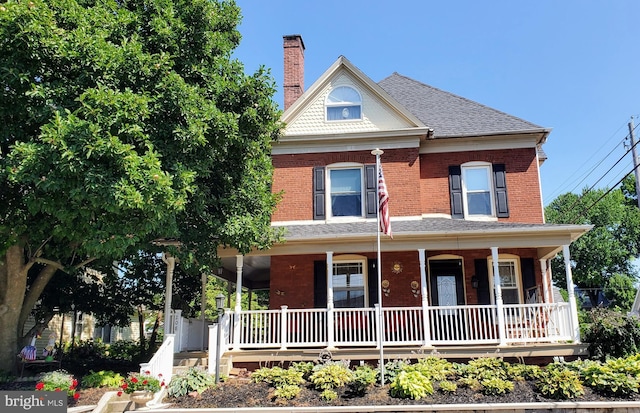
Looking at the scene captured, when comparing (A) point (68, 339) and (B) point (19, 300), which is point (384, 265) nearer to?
(B) point (19, 300)

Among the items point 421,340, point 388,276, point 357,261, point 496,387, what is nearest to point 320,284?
point 357,261

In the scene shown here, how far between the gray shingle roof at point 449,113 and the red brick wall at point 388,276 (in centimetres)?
363

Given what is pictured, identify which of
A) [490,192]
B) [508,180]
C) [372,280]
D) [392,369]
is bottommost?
[392,369]

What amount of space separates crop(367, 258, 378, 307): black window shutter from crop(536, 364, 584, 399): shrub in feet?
17.3

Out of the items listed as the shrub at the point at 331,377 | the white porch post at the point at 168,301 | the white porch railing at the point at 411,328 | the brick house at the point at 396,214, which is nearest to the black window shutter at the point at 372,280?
the brick house at the point at 396,214

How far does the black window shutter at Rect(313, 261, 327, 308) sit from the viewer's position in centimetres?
1426

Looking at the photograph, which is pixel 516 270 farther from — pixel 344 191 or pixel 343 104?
pixel 343 104

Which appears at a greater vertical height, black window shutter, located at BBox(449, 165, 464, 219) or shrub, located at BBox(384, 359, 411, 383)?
black window shutter, located at BBox(449, 165, 464, 219)

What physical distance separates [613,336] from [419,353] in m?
4.17

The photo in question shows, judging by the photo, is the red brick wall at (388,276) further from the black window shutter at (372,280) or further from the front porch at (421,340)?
the front porch at (421,340)

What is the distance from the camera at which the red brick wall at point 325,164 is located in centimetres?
1490

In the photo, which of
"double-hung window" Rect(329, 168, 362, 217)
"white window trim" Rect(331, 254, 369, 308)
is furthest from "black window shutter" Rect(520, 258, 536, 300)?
"double-hung window" Rect(329, 168, 362, 217)

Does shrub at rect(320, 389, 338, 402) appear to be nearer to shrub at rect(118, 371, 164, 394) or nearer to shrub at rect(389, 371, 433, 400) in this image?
shrub at rect(389, 371, 433, 400)

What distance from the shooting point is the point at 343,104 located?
51.8 feet
